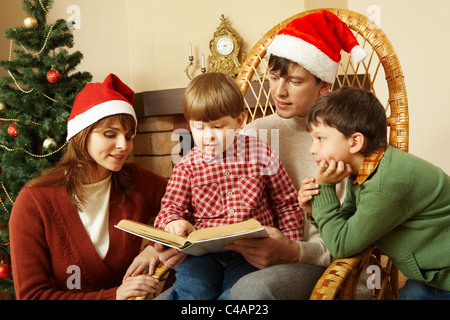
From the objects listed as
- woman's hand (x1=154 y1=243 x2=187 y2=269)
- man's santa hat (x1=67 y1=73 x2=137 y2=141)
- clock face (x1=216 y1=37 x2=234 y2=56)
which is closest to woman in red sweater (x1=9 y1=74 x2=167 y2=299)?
man's santa hat (x1=67 y1=73 x2=137 y2=141)

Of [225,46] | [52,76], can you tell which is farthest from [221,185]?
[225,46]

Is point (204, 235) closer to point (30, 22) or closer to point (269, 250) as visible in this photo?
point (269, 250)

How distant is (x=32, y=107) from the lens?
6.97ft

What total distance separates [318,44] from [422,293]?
2.66 feet

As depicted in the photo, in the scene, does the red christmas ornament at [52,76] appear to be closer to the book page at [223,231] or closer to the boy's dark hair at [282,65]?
the boy's dark hair at [282,65]

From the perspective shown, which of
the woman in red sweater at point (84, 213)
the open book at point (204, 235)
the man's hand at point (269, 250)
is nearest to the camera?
the open book at point (204, 235)

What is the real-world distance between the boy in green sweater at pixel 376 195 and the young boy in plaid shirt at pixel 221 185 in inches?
6.9

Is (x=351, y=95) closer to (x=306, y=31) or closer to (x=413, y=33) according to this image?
(x=306, y=31)

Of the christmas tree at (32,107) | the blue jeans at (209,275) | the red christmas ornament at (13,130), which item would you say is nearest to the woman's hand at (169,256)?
the blue jeans at (209,275)

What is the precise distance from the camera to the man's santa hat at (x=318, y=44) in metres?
1.39

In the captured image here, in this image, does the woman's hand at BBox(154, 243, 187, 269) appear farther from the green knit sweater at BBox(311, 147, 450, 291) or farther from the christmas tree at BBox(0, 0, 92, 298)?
the christmas tree at BBox(0, 0, 92, 298)

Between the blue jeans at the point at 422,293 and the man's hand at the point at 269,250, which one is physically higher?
the man's hand at the point at 269,250

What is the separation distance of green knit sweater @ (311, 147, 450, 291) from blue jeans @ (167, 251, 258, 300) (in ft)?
0.92
